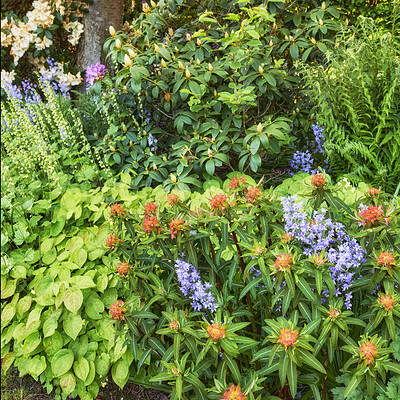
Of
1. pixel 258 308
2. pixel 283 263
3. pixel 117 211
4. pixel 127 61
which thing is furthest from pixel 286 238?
pixel 127 61

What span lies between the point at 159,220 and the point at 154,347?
571 millimetres

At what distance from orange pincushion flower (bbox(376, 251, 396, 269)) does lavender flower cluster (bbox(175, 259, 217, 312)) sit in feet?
2.15

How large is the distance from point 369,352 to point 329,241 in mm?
448

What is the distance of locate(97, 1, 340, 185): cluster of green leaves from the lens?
8.78 ft

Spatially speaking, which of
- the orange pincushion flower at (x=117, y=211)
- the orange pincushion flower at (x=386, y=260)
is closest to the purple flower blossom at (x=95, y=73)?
the orange pincushion flower at (x=117, y=211)

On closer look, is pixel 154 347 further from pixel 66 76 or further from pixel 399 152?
pixel 66 76

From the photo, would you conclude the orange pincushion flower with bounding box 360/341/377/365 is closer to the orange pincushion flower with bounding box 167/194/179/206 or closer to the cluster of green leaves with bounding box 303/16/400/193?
the orange pincushion flower with bounding box 167/194/179/206

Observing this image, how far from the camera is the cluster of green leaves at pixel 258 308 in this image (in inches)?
50.7

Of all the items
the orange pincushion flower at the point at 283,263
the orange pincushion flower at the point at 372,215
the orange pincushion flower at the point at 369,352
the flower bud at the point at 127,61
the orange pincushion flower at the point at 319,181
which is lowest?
the orange pincushion flower at the point at 369,352

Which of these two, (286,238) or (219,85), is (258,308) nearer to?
(286,238)

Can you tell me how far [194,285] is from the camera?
1.64 m

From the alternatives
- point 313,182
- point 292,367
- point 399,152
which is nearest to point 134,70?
point 313,182

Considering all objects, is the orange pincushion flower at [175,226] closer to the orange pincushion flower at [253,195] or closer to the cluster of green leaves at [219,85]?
the orange pincushion flower at [253,195]

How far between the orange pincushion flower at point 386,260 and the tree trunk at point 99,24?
3.91 meters
